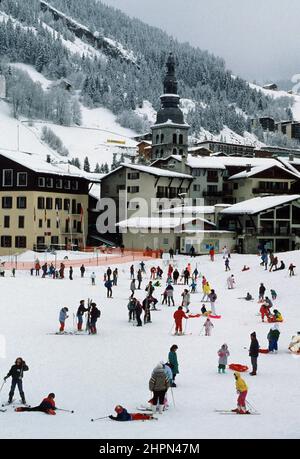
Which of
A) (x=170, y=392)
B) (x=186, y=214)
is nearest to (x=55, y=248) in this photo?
(x=186, y=214)

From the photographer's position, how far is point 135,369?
1888 centimetres

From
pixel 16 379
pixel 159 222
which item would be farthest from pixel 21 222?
pixel 16 379

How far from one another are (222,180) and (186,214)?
16073mm

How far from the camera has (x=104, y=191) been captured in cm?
7688

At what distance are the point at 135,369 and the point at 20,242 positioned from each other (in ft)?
160

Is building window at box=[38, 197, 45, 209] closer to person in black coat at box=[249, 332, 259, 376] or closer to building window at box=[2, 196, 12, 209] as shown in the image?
building window at box=[2, 196, 12, 209]

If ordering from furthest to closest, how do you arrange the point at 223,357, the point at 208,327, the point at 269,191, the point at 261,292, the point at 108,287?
1. the point at 269,191
2. the point at 108,287
3. the point at 261,292
4. the point at 208,327
5. the point at 223,357

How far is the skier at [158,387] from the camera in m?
14.5

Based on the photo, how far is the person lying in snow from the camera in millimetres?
13750

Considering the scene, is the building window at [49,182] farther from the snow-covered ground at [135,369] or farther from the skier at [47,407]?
the skier at [47,407]

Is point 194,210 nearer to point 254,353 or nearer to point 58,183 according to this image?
point 58,183

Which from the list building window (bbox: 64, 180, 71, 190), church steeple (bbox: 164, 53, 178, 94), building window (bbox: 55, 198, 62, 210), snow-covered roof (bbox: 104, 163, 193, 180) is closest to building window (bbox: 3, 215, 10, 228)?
building window (bbox: 55, 198, 62, 210)

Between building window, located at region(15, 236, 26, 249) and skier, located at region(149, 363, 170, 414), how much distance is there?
5270 centimetres

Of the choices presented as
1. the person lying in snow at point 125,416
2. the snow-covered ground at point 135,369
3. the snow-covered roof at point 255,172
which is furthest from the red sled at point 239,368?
the snow-covered roof at point 255,172
